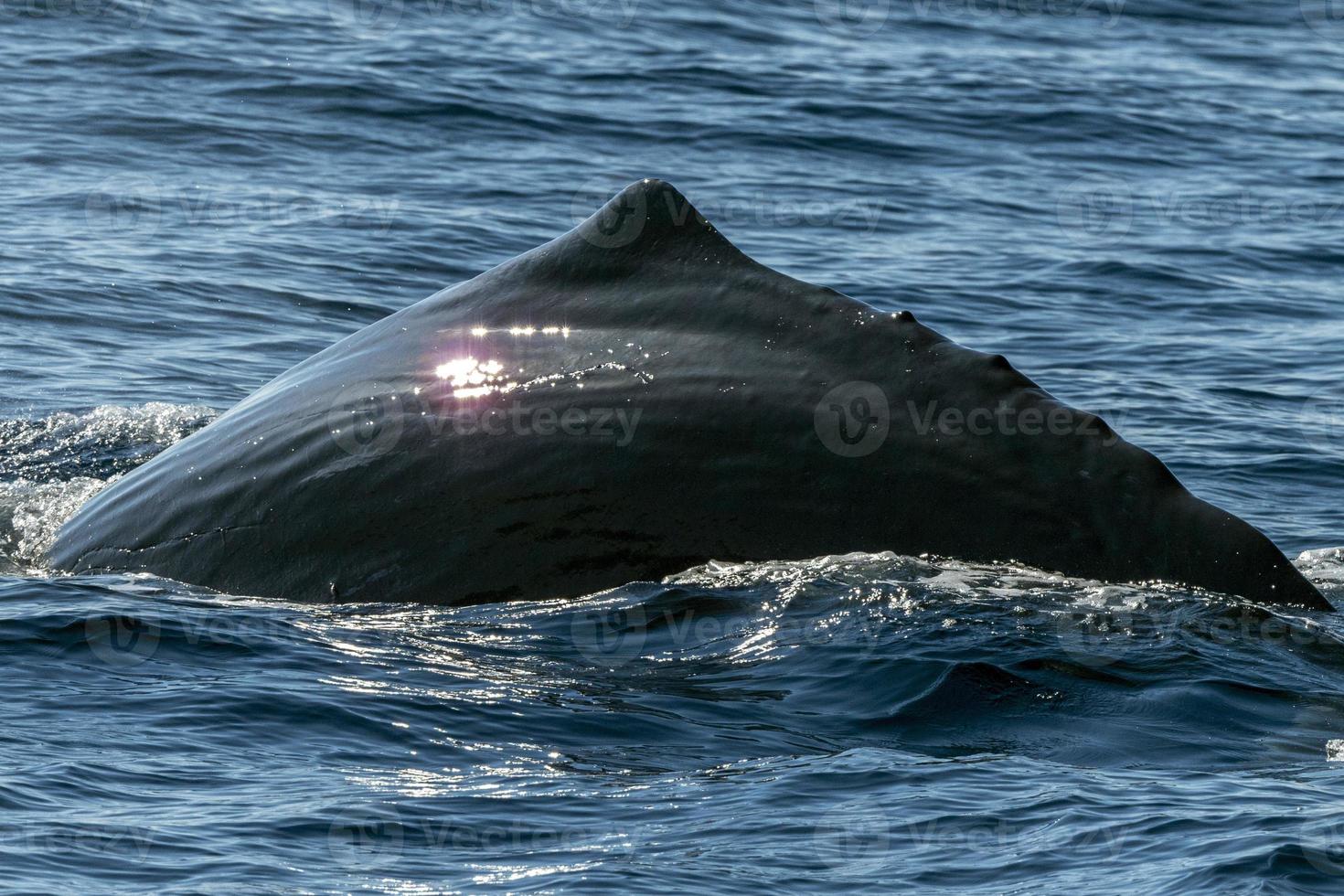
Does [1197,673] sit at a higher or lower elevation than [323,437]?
lower

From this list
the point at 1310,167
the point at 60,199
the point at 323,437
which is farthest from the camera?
the point at 1310,167

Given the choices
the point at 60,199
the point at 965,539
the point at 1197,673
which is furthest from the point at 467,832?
the point at 60,199

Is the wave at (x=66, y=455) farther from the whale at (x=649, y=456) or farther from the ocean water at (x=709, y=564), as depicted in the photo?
the whale at (x=649, y=456)

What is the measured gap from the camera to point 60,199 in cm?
1869

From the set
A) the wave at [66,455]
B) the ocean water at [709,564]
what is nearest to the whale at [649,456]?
the ocean water at [709,564]

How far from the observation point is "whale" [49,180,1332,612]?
5973 millimetres

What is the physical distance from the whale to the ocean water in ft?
0.53

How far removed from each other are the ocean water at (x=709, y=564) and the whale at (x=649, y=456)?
162 mm

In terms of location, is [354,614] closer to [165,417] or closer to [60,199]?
[165,417]

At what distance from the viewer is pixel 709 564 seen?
251 inches

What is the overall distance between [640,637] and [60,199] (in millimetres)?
13939

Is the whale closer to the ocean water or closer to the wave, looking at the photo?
the ocean water

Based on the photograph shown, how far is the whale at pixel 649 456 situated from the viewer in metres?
5.97

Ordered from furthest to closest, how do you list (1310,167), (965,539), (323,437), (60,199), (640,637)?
1. (1310,167)
2. (60,199)
3. (323,437)
4. (640,637)
5. (965,539)
